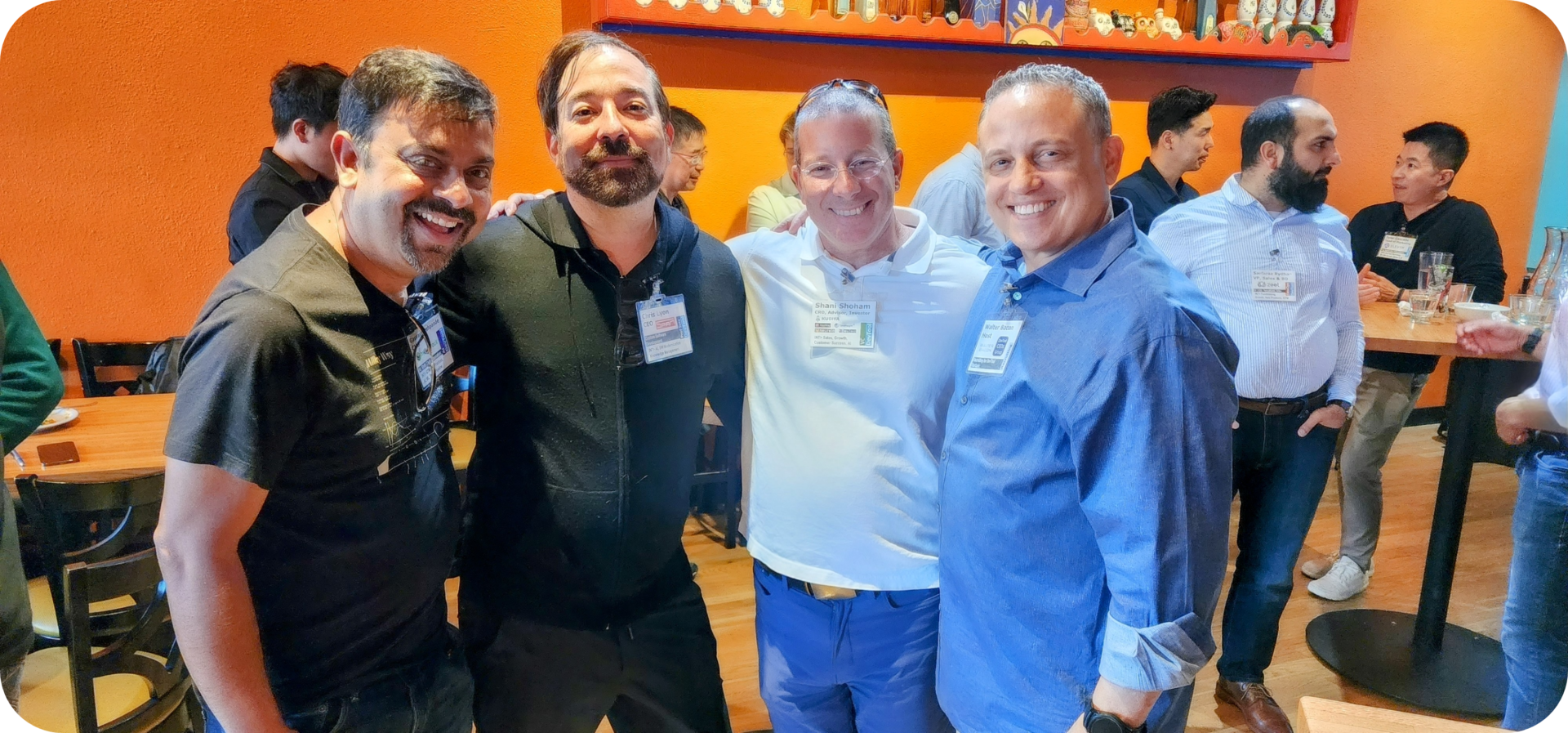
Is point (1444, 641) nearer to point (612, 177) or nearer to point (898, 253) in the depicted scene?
point (898, 253)

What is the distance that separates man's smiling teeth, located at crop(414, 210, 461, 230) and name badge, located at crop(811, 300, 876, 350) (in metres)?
0.67

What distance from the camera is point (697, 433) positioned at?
67.0 inches

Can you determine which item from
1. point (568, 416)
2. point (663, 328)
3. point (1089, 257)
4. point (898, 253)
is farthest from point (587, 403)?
point (1089, 257)

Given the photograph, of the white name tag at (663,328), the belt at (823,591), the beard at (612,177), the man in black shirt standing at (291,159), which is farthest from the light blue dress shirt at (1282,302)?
the man in black shirt standing at (291,159)

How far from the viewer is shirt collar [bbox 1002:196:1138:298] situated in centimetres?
124

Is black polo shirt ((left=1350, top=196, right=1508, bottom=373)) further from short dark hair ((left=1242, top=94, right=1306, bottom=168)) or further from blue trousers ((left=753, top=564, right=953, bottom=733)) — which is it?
blue trousers ((left=753, top=564, right=953, bottom=733))

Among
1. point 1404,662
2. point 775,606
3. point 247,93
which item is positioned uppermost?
point 247,93

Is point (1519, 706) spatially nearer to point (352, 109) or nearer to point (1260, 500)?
point (1260, 500)

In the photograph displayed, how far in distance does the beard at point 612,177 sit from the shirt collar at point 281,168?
1899 millimetres

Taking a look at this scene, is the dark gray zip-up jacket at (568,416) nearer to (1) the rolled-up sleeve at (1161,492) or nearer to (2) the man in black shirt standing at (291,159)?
(1) the rolled-up sleeve at (1161,492)

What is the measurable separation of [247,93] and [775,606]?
3.31m

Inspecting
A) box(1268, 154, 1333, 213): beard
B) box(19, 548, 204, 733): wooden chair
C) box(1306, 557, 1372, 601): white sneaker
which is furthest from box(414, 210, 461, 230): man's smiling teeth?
box(1306, 557, 1372, 601): white sneaker

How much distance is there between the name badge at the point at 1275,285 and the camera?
8.29ft

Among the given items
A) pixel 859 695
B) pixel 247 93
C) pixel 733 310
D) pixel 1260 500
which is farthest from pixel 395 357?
pixel 247 93
